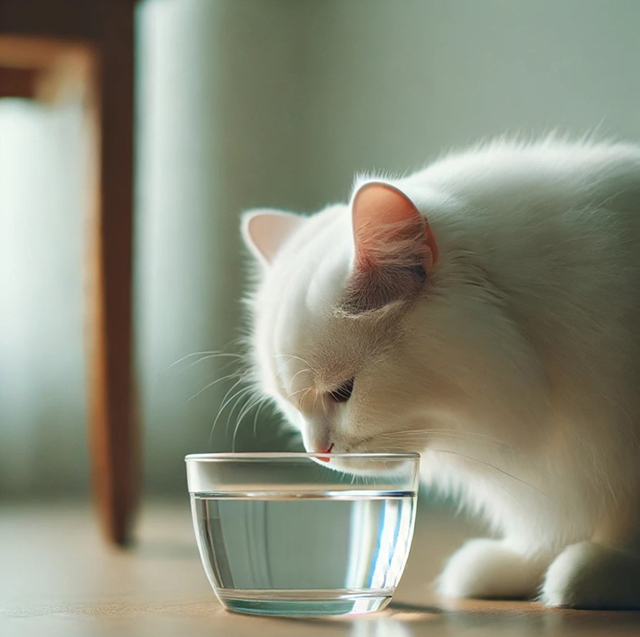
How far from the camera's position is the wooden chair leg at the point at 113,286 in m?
1.42

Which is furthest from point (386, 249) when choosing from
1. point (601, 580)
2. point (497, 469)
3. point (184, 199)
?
point (184, 199)

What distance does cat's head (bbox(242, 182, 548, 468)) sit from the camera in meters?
0.87

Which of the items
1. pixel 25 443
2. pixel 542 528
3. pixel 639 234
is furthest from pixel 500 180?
pixel 25 443

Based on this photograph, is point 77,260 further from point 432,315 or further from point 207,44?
point 432,315

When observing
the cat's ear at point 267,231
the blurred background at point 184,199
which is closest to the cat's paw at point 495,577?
the cat's ear at point 267,231

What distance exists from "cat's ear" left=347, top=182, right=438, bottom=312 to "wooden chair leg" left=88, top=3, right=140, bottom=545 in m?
0.68

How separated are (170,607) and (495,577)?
33cm

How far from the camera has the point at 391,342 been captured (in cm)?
89

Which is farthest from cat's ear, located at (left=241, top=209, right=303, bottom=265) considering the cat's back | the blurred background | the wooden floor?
the blurred background

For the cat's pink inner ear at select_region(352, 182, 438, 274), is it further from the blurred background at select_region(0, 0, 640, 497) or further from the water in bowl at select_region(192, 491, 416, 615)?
the blurred background at select_region(0, 0, 640, 497)

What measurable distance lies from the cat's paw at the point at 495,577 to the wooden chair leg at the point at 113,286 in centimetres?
70

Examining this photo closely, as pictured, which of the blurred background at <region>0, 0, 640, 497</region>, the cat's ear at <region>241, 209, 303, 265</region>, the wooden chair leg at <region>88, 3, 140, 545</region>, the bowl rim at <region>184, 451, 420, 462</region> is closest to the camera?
the bowl rim at <region>184, 451, 420, 462</region>

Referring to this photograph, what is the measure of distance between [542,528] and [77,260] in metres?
1.80

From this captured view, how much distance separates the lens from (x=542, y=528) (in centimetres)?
98
